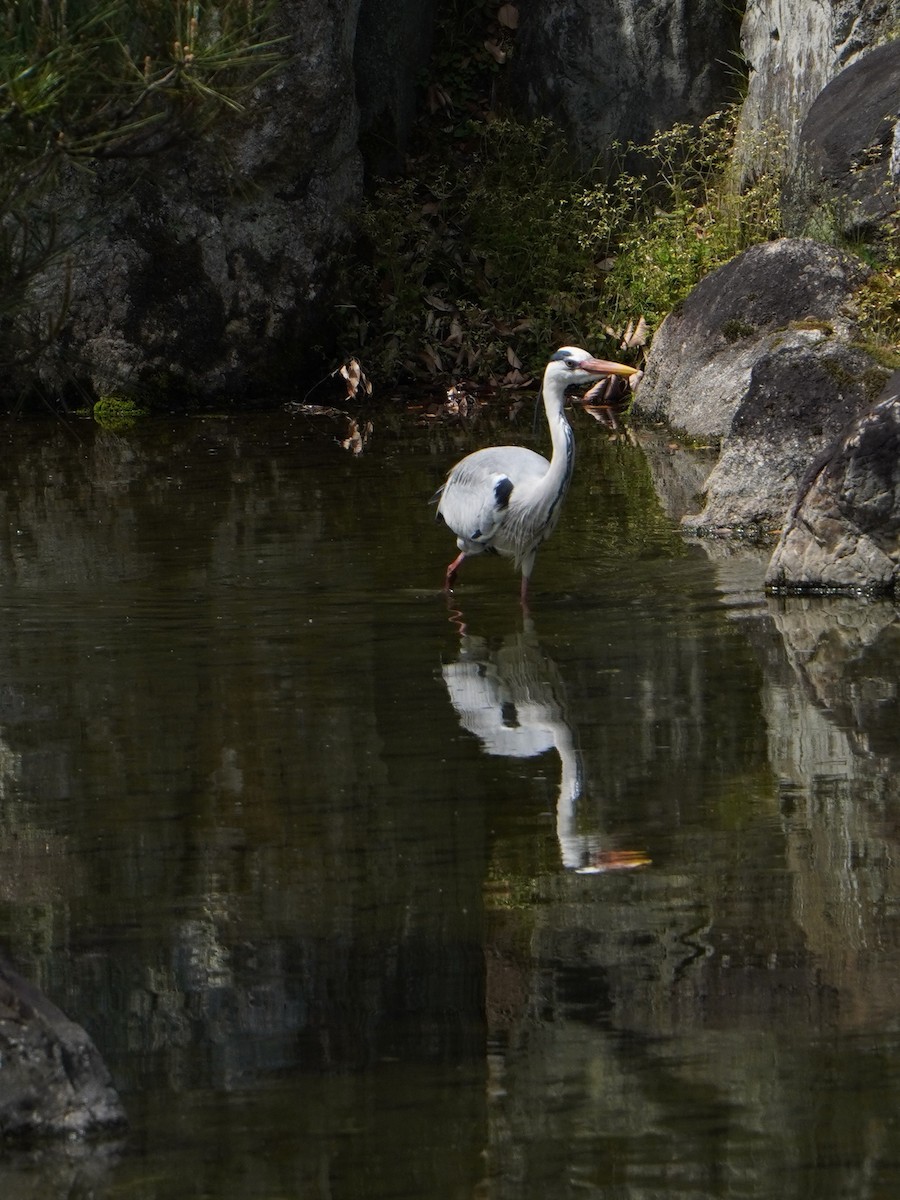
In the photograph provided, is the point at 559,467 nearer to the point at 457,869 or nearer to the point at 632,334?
the point at 457,869

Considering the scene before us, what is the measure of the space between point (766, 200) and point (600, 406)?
202cm

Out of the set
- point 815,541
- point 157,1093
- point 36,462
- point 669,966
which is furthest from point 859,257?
point 157,1093

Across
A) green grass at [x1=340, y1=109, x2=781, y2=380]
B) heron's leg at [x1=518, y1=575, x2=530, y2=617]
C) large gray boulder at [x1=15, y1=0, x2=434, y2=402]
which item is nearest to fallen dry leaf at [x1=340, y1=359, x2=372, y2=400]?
green grass at [x1=340, y1=109, x2=781, y2=380]

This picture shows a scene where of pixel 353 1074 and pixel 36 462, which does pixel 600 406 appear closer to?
pixel 36 462

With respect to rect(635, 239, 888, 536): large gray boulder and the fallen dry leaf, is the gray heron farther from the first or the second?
the fallen dry leaf

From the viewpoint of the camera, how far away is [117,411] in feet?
44.2

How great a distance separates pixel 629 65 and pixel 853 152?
3.46 m

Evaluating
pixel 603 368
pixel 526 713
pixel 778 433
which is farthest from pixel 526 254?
pixel 526 713

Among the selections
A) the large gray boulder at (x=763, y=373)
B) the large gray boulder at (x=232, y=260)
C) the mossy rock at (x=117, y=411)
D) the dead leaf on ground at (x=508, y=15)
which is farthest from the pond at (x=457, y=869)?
the dead leaf on ground at (x=508, y=15)

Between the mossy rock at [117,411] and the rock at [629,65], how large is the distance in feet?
15.1

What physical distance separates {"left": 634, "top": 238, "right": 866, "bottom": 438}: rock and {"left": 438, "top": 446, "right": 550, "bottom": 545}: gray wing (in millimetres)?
3145

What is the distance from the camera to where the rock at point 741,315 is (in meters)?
11.4

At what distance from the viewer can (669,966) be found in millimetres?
4016

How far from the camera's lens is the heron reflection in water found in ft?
15.8
